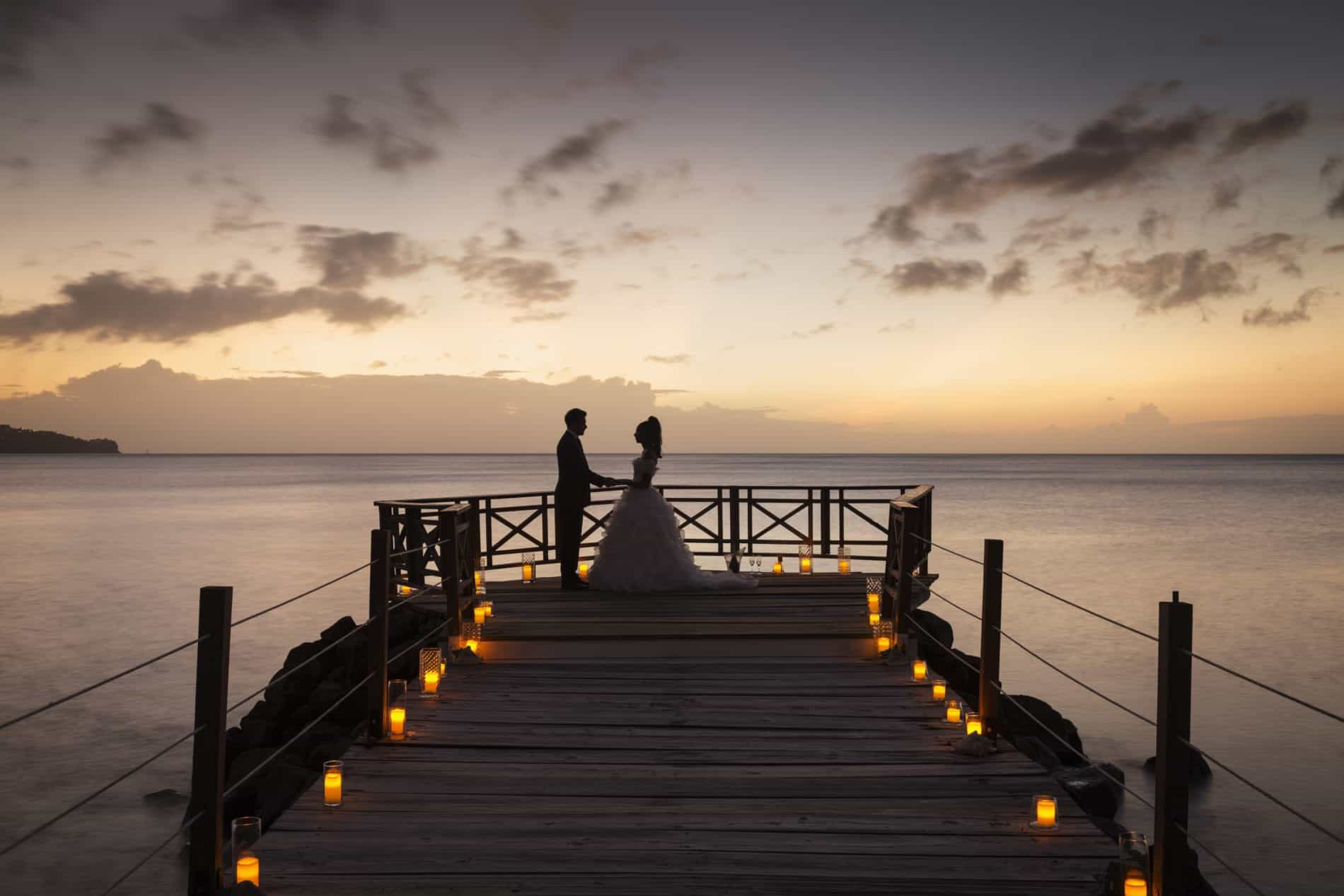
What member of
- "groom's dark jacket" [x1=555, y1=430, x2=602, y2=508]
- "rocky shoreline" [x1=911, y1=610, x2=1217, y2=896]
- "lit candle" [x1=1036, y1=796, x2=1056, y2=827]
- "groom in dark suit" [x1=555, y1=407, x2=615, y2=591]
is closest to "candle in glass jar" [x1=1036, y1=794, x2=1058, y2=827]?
"lit candle" [x1=1036, y1=796, x2=1056, y2=827]

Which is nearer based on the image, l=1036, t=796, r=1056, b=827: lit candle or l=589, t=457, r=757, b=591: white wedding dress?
l=1036, t=796, r=1056, b=827: lit candle

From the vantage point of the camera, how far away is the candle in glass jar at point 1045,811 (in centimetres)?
398

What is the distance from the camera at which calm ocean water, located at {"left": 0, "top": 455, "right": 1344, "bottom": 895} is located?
9.73 metres

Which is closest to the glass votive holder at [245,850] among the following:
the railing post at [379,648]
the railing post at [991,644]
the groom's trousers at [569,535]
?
the railing post at [379,648]

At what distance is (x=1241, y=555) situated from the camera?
103 feet

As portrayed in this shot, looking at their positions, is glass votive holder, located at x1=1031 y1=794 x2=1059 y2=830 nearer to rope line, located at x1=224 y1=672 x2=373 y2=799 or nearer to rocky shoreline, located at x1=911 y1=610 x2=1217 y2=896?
rocky shoreline, located at x1=911 y1=610 x2=1217 y2=896

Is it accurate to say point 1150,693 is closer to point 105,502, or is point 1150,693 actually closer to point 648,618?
point 648,618

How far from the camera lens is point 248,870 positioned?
138 inches

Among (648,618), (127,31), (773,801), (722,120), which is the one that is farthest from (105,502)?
(773,801)

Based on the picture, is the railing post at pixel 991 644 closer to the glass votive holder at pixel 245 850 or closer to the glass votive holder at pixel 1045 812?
the glass votive holder at pixel 1045 812

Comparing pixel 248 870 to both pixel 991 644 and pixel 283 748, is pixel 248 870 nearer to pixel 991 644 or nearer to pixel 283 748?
pixel 283 748

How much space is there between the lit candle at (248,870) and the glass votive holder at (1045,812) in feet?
11.3

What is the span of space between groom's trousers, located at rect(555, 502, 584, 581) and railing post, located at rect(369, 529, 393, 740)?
442 cm

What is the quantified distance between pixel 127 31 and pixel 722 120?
32.7 ft
